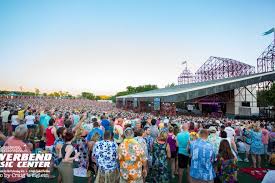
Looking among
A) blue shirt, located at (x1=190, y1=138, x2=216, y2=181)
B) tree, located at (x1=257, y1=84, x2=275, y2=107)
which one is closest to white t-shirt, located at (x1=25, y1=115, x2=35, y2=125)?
blue shirt, located at (x1=190, y1=138, x2=216, y2=181)

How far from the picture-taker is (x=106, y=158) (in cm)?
454

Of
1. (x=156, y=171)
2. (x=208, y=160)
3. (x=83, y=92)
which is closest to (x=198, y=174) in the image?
(x=208, y=160)

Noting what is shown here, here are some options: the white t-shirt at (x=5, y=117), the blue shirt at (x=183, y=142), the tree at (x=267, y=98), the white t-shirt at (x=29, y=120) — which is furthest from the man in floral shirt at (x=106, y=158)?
the tree at (x=267, y=98)

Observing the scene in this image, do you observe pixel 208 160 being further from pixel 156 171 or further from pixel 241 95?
pixel 241 95

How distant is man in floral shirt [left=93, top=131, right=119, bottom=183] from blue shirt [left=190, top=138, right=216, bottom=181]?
180 cm

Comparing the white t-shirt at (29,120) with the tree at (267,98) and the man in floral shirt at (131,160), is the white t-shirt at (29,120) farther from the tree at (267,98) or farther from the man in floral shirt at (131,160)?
the tree at (267,98)

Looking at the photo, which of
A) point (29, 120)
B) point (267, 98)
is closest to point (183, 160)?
point (29, 120)

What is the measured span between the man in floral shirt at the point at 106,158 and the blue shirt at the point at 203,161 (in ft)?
5.91

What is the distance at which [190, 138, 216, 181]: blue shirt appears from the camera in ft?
15.6

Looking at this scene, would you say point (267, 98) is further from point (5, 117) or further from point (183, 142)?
point (5, 117)

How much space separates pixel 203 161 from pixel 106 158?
6.94 feet

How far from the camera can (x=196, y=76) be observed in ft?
203

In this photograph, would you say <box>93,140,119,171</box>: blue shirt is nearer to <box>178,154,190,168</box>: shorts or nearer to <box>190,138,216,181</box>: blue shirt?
<box>190,138,216,181</box>: blue shirt

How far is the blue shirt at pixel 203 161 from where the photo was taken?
187 inches
